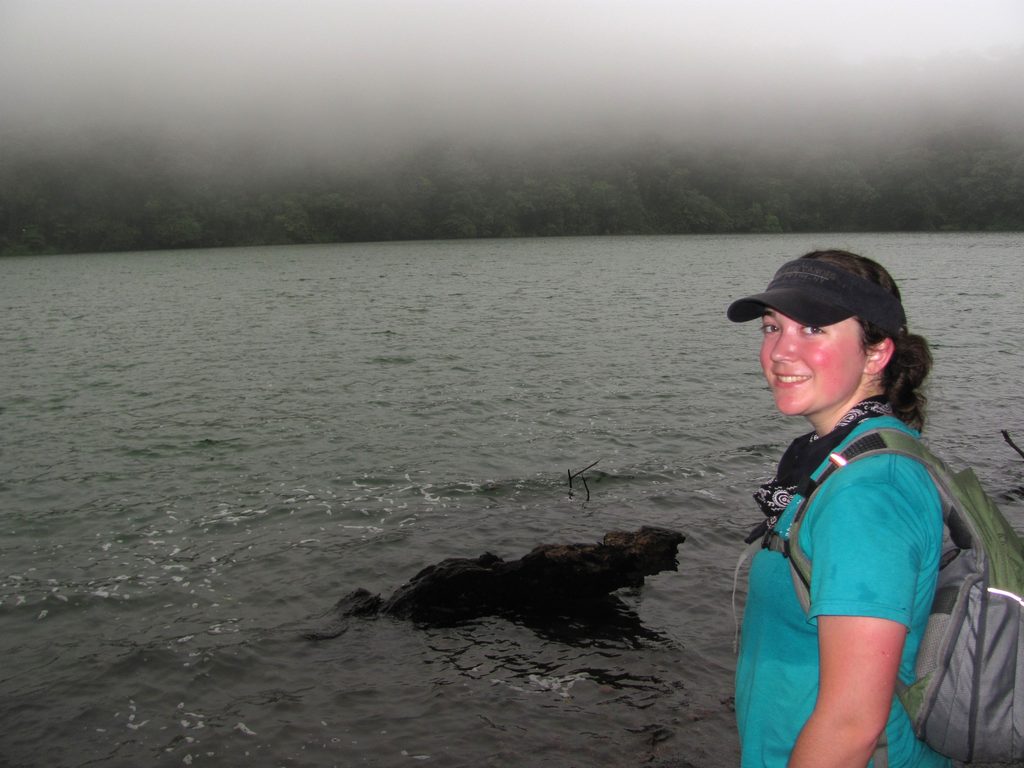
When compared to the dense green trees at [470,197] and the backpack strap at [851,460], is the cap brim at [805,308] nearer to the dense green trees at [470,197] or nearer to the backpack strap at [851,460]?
the backpack strap at [851,460]

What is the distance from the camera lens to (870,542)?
2232 millimetres

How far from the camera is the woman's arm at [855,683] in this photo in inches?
86.4

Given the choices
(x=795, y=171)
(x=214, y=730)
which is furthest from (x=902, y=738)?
(x=795, y=171)

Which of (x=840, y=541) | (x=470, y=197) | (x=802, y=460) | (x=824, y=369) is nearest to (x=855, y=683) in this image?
(x=840, y=541)

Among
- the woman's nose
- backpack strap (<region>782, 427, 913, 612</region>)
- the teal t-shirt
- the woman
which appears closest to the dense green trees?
the woman's nose

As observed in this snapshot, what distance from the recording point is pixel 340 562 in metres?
12.8

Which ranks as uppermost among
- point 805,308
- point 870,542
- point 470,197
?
point 470,197

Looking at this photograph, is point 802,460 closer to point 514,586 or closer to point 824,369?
point 824,369

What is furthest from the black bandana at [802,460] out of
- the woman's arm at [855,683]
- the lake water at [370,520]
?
the lake water at [370,520]

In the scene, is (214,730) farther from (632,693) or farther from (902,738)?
(902,738)

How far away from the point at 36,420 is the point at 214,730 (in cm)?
1828

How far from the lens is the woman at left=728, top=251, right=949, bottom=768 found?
2207 millimetres

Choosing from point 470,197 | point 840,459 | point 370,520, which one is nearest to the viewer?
point 840,459

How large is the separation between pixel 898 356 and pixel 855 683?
1299mm
